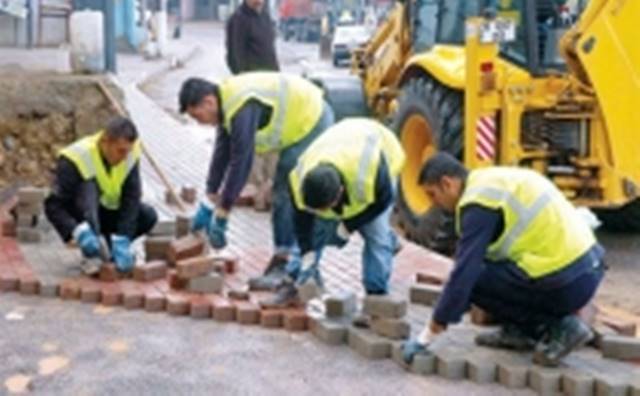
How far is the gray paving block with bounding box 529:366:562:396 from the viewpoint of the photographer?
16.6 feet

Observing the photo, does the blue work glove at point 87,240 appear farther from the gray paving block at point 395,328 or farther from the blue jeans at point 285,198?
the gray paving block at point 395,328

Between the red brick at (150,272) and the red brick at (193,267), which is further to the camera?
the red brick at (150,272)

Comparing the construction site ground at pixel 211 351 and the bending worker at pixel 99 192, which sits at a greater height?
the bending worker at pixel 99 192

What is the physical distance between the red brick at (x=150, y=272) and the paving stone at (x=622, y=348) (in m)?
2.57

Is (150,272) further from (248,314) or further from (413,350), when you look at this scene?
(413,350)

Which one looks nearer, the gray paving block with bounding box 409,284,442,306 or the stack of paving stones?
the gray paving block with bounding box 409,284,442,306

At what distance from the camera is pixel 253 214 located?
28.7ft

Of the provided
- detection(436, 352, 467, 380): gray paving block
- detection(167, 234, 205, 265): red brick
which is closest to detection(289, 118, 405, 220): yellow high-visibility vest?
detection(436, 352, 467, 380): gray paving block

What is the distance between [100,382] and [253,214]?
12.2 feet

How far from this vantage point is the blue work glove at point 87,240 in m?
6.53

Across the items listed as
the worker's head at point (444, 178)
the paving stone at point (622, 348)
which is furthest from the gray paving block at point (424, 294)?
the worker's head at point (444, 178)


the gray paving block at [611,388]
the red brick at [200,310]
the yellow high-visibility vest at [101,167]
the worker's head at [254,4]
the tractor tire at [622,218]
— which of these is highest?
the worker's head at [254,4]

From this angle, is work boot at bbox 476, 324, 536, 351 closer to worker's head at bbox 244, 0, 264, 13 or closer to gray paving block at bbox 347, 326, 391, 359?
gray paving block at bbox 347, 326, 391, 359

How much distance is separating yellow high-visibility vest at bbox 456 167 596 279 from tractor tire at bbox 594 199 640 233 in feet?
14.8
